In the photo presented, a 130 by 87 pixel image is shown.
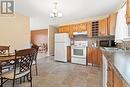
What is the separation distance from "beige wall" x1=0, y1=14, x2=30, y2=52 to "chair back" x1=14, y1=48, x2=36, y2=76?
8.13ft

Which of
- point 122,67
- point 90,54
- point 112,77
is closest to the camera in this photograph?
point 122,67

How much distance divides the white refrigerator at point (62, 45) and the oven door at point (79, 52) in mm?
491

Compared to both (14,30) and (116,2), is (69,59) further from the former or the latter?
(116,2)

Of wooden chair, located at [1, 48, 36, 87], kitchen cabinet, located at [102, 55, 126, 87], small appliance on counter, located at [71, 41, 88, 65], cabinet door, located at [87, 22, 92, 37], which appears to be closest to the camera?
kitchen cabinet, located at [102, 55, 126, 87]

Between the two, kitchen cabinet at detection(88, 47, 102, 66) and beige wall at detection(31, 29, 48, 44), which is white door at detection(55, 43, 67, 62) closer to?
kitchen cabinet at detection(88, 47, 102, 66)

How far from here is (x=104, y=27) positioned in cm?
559

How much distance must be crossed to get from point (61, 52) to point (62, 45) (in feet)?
1.21

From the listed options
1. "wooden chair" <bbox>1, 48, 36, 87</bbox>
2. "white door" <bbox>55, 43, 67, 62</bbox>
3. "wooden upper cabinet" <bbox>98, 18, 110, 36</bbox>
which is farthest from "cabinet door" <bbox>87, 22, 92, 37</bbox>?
"wooden chair" <bbox>1, 48, 36, 87</bbox>

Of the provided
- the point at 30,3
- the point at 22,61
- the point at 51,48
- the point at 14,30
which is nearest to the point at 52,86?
the point at 22,61

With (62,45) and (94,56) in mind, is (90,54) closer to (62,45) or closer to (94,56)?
(94,56)

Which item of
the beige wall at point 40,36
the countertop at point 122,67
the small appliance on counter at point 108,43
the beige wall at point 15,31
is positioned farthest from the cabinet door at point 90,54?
the beige wall at point 40,36

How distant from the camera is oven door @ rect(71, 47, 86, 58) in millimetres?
6145

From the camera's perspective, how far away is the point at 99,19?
6125mm

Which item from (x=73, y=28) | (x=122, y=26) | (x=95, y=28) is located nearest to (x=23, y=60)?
(x=122, y=26)
